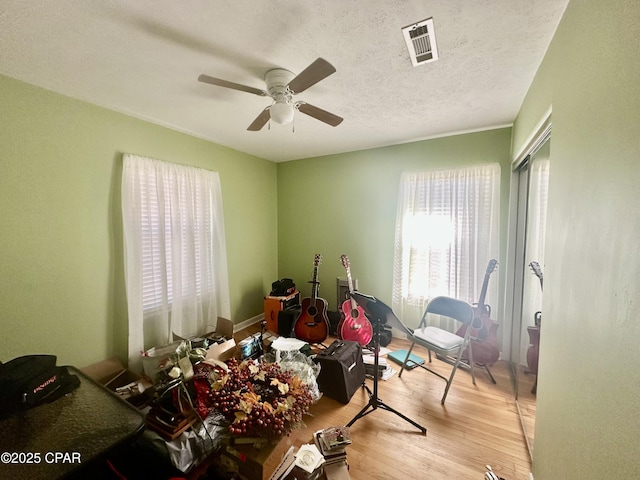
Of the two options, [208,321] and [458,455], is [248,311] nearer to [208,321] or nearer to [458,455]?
[208,321]

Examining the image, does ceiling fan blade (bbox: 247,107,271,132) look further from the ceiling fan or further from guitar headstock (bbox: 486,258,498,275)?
guitar headstock (bbox: 486,258,498,275)

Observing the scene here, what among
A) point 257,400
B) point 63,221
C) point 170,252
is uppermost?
point 63,221

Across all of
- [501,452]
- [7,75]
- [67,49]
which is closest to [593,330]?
[501,452]

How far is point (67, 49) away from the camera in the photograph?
4.49 feet

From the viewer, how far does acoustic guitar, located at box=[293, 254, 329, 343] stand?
9.68ft

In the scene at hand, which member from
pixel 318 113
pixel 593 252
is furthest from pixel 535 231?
pixel 318 113

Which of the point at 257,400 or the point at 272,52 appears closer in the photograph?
the point at 257,400

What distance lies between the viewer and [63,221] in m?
1.90

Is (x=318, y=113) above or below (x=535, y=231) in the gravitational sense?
above

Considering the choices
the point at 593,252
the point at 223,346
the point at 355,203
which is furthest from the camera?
the point at 355,203

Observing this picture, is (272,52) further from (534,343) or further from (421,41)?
(534,343)

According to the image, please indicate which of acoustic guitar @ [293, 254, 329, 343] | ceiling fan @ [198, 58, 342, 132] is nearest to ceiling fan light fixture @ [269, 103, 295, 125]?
ceiling fan @ [198, 58, 342, 132]

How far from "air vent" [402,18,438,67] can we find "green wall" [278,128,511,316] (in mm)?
1541

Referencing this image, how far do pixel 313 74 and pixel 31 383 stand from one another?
5.93 feet
